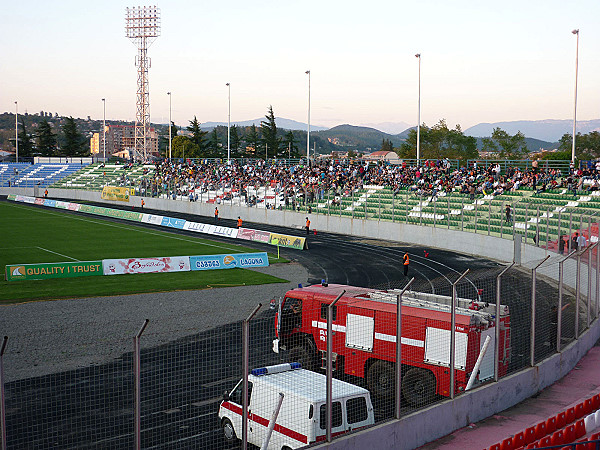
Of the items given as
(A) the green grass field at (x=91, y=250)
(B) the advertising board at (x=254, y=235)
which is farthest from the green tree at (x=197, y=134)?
(B) the advertising board at (x=254, y=235)

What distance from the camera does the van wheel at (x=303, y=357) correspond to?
14.3 m

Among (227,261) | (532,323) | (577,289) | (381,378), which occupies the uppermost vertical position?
(577,289)

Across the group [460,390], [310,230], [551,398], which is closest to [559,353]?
[551,398]

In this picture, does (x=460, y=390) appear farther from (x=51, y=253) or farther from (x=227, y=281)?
(x=51, y=253)

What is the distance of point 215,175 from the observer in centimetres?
7544

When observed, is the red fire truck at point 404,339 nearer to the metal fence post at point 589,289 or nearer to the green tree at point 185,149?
the metal fence post at point 589,289

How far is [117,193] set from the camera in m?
81.4

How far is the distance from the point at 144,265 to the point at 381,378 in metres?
21.4

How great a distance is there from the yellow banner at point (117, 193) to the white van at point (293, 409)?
71.7 meters

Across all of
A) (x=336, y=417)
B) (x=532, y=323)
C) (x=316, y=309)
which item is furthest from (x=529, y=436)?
(x=316, y=309)

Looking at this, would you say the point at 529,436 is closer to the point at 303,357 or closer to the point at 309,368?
the point at 309,368

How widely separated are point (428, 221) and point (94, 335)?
3035 centimetres

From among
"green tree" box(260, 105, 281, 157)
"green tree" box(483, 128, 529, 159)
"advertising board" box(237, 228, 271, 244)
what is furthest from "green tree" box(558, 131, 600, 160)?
"advertising board" box(237, 228, 271, 244)

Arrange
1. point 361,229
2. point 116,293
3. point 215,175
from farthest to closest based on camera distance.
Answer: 1. point 215,175
2. point 361,229
3. point 116,293
